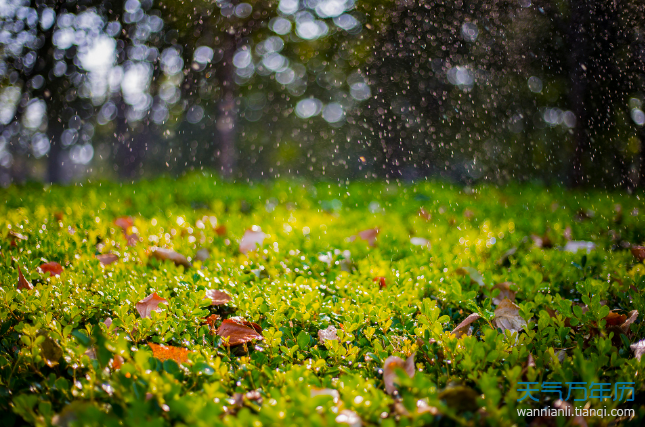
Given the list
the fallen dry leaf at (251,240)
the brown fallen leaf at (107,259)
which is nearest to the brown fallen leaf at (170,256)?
the brown fallen leaf at (107,259)

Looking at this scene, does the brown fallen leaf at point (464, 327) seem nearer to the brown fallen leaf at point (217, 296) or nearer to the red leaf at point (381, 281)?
the red leaf at point (381, 281)

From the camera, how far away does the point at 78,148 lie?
939 inches

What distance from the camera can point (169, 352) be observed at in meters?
1.11

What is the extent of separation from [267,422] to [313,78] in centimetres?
898

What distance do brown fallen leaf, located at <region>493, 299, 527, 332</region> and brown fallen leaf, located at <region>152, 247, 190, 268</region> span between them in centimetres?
131

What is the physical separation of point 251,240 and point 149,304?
910 millimetres

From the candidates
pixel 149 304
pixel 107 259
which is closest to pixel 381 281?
pixel 149 304

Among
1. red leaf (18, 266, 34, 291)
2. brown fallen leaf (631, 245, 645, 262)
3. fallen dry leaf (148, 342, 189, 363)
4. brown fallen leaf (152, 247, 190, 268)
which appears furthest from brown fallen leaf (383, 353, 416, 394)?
brown fallen leaf (631, 245, 645, 262)

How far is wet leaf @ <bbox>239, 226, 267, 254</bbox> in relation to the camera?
6.82ft

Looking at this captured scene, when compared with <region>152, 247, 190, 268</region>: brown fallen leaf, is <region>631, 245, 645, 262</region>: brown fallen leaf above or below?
below

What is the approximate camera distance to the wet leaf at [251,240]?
6.82 ft

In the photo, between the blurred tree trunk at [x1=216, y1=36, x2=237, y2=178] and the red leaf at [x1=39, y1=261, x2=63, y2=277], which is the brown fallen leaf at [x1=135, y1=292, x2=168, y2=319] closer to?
the red leaf at [x1=39, y1=261, x2=63, y2=277]

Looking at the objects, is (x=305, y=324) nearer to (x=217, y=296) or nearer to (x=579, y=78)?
(x=217, y=296)

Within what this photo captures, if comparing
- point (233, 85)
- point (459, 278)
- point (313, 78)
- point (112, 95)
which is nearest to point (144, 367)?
point (459, 278)
